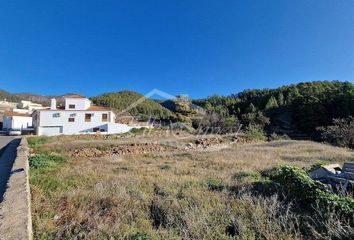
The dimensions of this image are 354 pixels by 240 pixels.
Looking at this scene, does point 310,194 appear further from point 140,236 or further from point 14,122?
point 14,122

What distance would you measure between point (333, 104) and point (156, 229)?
43.0 m

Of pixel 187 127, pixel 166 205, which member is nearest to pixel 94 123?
pixel 187 127

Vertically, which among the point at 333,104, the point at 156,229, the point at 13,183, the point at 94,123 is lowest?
the point at 156,229

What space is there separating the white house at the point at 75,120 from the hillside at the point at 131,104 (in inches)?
830

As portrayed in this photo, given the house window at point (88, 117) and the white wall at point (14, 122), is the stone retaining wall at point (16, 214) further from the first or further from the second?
the white wall at point (14, 122)

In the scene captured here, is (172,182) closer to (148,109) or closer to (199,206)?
(199,206)

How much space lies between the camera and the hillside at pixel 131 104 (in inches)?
2394

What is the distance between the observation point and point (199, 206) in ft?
16.6

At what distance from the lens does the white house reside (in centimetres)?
3353

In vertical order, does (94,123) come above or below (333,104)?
below

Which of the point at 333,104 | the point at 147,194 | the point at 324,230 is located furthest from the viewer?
the point at 333,104

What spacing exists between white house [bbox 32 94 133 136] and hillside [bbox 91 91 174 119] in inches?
830

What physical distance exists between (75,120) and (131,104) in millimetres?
34295

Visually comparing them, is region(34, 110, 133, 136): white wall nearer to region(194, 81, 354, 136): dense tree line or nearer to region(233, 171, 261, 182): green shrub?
region(194, 81, 354, 136): dense tree line
